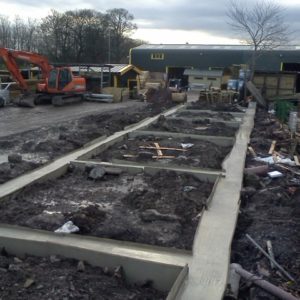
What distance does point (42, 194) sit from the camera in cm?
717

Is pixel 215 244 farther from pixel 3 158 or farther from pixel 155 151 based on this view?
pixel 3 158

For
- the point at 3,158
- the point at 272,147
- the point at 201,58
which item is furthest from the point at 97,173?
the point at 201,58

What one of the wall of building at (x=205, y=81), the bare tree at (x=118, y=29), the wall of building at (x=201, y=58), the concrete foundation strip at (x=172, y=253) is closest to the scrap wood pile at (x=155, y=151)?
the concrete foundation strip at (x=172, y=253)

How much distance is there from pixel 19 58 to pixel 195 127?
12237 mm

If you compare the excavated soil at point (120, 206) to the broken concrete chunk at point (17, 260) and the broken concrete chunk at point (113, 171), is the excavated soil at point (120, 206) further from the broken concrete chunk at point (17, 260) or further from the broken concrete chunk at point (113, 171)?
the broken concrete chunk at point (17, 260)

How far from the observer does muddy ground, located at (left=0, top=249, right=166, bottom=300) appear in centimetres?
402

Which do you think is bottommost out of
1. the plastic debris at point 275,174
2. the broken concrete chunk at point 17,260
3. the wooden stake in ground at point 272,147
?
the broken concrete chunk at point 17,260

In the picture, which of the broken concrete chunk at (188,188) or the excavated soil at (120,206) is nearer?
the excavated soil at (120,206)

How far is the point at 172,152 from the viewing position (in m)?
10.8

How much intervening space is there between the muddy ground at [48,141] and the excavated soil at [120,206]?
1232 millimetres

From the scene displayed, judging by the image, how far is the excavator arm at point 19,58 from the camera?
2180cm

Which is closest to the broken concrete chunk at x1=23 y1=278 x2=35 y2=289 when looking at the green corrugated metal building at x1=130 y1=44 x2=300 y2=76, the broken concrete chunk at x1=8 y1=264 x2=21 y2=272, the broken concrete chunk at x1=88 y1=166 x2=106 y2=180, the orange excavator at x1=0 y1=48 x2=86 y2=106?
the broken concrete chunk at x1=8 y1=264 x2=21 y2=272

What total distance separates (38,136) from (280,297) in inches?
412

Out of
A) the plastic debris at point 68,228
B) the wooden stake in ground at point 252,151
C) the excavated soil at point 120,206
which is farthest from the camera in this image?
the wooden stake in ground at point 252,151
